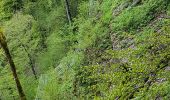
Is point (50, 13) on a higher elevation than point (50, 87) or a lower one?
higher

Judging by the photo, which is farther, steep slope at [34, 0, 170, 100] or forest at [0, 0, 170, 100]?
forest at [0, 0, 170, 100]

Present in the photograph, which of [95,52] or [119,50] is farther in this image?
[95,52]

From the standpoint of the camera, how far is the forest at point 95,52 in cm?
1034

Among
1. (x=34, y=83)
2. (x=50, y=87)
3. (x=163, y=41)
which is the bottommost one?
(x=34, y=83)

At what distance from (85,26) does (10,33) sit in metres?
15.0

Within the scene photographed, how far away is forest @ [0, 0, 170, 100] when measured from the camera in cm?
1034

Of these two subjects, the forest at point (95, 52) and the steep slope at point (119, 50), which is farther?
the forest at point (95, 52)

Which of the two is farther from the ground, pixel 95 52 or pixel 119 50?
pixel 119 50

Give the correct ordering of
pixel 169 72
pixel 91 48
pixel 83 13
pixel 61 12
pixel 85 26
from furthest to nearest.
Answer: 1. pixel 61 12
2. pixel 83 13
3. pixel 85 26
4. pixel 91 48
5. pixel 169 72

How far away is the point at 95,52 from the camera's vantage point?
2350 cm

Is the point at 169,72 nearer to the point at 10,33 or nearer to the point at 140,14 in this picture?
the point at 140,14

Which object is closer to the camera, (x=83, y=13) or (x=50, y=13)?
(x=83, y=13)

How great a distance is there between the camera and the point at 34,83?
43281mm

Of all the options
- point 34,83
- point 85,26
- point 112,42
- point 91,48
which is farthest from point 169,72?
point 34,83
